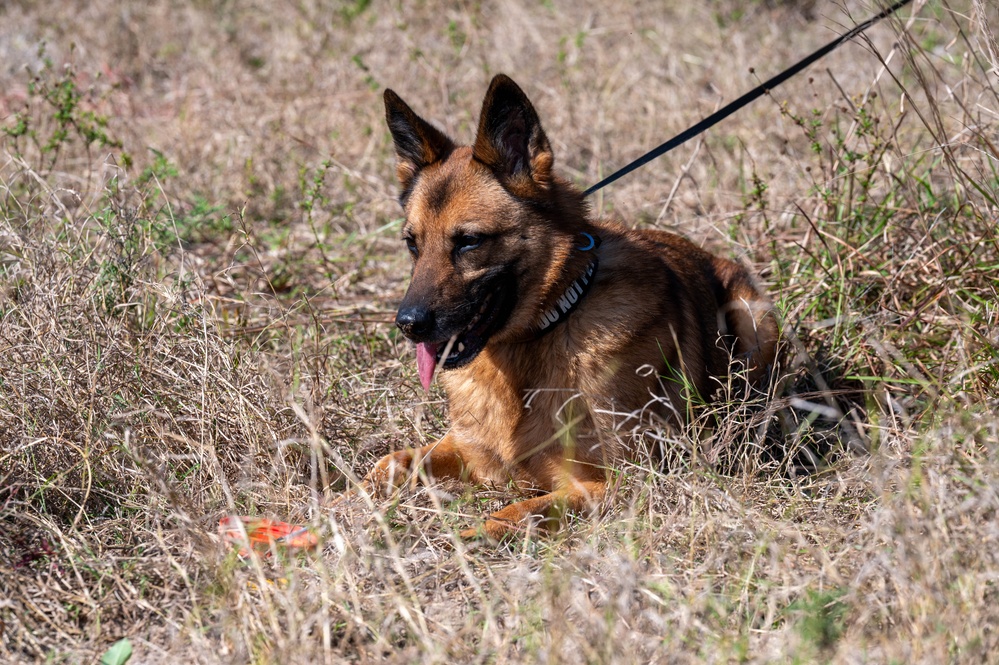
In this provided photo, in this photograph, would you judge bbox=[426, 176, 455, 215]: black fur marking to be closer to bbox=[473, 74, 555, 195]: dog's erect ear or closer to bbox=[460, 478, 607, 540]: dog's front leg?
bbox=[473, 74, 555, 195]: dog's erect ear

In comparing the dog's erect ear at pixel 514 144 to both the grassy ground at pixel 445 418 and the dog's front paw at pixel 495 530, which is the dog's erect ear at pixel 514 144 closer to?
the grassy ground at pixel 445 418

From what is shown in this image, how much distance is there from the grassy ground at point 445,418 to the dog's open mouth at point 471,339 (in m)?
0.41

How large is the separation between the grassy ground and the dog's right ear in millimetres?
703

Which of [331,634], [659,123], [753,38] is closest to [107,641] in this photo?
[331,634]

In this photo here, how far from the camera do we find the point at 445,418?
14.7ft

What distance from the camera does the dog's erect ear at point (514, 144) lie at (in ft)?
12.1

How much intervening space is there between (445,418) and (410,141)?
1.30m

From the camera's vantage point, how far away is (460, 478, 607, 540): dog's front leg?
3494 mm

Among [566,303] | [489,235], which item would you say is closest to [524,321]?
[566,303]

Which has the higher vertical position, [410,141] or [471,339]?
[410,141]

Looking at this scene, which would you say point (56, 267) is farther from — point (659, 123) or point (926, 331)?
point (659, 123)

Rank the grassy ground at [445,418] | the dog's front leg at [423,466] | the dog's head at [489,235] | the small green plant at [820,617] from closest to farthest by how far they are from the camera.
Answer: the small green plant at [820,617], the grassy ground at [445,418], the dog's head at [489,235], the dog's front leg at [423,466]

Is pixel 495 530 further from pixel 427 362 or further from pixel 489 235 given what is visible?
pixel 489 235

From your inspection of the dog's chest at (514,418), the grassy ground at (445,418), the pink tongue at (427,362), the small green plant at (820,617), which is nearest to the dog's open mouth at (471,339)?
the pink tongue at (427,362)
